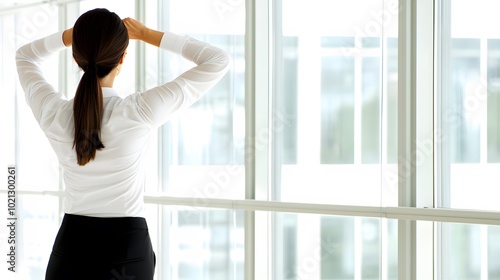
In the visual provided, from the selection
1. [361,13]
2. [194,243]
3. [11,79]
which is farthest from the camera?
[11,79]

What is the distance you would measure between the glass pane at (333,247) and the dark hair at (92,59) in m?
1.47

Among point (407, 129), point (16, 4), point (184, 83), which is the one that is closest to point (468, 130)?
point (407, 129)

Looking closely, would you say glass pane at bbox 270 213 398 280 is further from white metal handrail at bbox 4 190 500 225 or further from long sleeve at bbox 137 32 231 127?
long sleeve at bbox 137 32 231 127

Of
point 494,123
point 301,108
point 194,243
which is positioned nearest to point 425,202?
point 494,123

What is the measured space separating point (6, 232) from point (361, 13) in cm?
317

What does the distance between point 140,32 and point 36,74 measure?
326mm

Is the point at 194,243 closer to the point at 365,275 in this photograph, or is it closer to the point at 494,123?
the point at 365,275

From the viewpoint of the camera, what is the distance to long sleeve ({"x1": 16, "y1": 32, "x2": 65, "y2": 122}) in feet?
5.95

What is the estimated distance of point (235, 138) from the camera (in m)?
3.24

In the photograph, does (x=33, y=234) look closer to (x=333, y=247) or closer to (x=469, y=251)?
(x=333, y=247)

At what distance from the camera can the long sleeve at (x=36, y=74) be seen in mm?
1814

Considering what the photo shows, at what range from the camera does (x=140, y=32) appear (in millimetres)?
1931

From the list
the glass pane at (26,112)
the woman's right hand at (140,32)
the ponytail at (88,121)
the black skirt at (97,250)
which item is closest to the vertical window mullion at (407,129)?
the woman's right hand at (140,32)

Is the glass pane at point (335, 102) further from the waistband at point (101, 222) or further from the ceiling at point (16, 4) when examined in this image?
the ceiling at point (16, 4)
